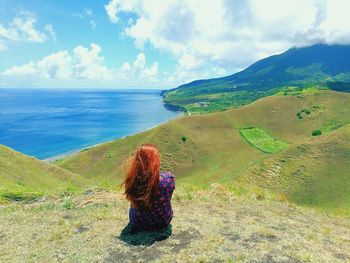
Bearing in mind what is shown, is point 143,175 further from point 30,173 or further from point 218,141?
point 218,141

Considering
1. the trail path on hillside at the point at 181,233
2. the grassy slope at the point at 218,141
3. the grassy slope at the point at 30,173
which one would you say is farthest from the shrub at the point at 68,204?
the grassy slope at the point at 218,141

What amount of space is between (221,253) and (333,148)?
71102 mm

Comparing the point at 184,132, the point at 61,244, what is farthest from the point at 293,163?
the point at 61,244

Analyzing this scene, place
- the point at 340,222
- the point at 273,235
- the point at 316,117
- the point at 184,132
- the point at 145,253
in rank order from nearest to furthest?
1. the point at 145,253
2. the point at 273,235
3. the point at 340,222
4. the point at 184,132
5. the point at 316,117

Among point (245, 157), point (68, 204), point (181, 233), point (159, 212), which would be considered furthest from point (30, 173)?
point (245, 157)

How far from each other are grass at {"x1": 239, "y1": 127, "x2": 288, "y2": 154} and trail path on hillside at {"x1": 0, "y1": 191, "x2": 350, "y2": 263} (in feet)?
268

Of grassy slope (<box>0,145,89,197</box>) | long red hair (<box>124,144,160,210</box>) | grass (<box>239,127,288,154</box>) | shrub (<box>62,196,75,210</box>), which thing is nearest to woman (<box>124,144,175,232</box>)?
long red hair (<box>124,144,160,210</box>)

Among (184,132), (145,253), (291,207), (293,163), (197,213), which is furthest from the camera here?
(184,132)

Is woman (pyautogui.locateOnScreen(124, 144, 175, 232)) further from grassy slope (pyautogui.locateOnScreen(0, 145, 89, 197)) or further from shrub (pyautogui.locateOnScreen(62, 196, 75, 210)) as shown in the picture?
grassy slope (pyautogui.locateOnScreen(0, 145, 89, 197))

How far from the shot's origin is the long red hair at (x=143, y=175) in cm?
909

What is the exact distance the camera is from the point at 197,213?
13023 millimetres

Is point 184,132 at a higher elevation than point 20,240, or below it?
below

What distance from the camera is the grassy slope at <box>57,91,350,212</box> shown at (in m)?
82.0

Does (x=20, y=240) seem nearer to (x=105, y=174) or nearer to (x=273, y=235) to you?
(x=273, y=235)
